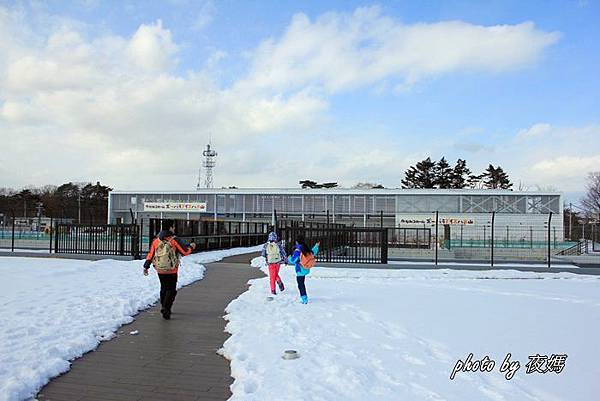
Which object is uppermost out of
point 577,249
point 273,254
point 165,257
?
point 165,257

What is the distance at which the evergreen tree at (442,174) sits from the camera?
3406 inches

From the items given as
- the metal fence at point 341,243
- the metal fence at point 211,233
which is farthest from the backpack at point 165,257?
the metal fence at point 341,243

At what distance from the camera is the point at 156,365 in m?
6.15

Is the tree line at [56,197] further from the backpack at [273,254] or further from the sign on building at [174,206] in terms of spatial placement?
the backpack at [273,254]

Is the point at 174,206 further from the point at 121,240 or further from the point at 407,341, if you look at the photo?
the point at 407,341

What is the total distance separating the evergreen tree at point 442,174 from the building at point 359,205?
107 feet

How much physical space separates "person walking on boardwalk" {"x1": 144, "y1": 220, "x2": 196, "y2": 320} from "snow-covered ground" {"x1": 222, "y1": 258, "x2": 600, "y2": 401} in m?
1.14

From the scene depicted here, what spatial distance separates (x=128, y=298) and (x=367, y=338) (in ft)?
18.3

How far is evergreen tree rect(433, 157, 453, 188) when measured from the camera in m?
86.5

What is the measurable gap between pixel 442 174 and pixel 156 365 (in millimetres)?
85532

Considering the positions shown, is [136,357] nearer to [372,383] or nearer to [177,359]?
[177,359]

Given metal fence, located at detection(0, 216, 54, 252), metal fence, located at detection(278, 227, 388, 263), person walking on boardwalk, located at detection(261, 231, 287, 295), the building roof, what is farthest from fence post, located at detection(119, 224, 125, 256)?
the building roof

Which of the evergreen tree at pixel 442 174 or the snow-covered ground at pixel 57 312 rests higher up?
the evergreen tree at pixel 442 174

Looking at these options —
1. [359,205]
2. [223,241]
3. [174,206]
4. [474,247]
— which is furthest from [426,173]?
[223,241]
